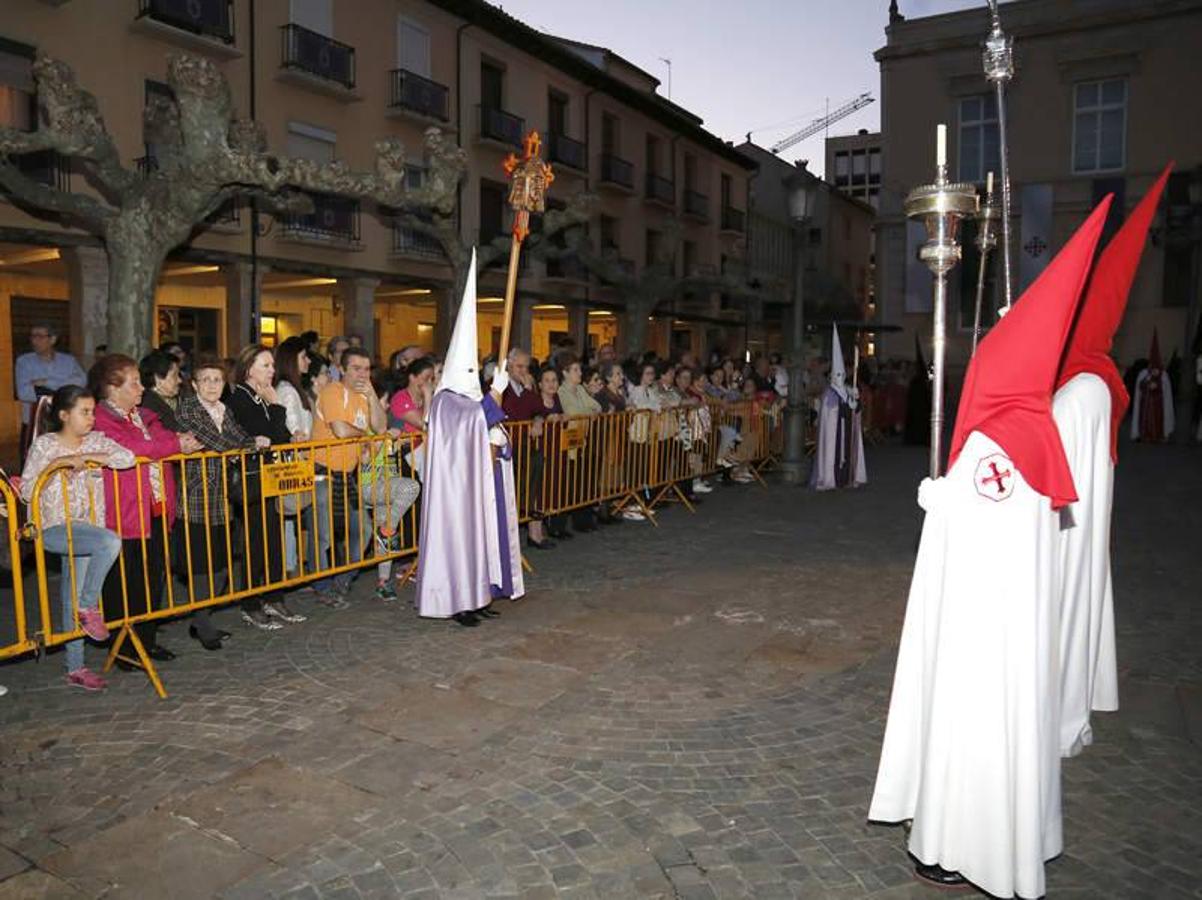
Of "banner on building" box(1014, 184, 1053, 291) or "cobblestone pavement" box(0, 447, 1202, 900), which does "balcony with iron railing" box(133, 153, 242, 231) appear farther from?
"banner on building" box(1014, 184, 1053, 291)

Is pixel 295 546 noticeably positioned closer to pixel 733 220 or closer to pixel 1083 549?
pixel 1083 549

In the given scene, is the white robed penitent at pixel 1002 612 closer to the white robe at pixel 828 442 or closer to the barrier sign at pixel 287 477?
the barrier sign at pixel 287 477

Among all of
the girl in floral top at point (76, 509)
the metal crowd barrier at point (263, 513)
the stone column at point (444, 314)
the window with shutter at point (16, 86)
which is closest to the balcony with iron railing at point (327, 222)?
the stone column at point (444, 314)

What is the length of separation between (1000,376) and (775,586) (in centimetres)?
447

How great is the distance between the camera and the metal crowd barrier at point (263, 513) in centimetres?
493

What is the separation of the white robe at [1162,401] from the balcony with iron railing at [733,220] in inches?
726

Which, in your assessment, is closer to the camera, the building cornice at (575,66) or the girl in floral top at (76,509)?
the girl in floral top at (76,509)

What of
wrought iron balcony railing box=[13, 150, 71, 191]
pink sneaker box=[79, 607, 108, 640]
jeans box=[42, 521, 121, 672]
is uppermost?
wrought iron balcony railing box=[13, 150, 71, 191]

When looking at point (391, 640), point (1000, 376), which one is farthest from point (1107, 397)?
point (391, 640)

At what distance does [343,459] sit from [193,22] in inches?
542

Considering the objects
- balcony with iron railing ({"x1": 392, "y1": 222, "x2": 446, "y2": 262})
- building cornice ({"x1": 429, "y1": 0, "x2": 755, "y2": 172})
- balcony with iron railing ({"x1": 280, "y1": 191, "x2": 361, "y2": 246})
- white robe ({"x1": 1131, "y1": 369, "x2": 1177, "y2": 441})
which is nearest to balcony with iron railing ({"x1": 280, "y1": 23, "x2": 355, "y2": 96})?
balcony with iron railing ({"x1": 280, "y1": 191, "x2": 361, "y2": 246})

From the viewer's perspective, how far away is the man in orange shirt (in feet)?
21.2

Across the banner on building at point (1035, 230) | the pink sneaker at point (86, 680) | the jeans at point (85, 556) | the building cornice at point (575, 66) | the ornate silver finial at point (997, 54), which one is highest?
the building cornice at point (575, 66)

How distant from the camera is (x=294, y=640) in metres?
5.62
